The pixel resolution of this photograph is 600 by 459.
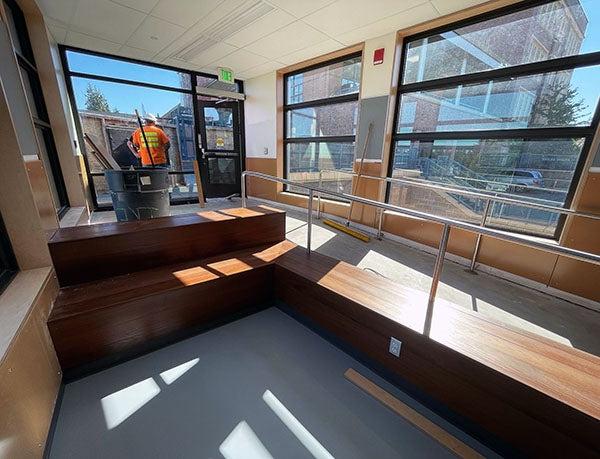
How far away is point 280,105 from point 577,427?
5.40 m

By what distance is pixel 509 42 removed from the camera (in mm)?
2596

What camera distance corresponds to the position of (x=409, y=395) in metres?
1.34

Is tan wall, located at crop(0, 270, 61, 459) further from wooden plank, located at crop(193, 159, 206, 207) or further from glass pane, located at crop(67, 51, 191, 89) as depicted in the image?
glass pane, located at crop(67, 51, 191, 89)

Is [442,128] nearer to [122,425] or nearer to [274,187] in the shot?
[274,187]

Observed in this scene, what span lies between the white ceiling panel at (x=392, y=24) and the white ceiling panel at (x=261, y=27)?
0.82m

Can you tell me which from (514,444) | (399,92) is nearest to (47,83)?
(399,92)

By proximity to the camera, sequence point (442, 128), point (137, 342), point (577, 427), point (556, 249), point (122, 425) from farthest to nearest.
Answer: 1. point (442, 128)
2. point (137, 342)
3. point (122, 425)
4. point (556, 249)
5. point (577, 427)

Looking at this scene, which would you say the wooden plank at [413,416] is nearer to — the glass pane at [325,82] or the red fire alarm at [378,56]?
the red fire alarm at [378,56]

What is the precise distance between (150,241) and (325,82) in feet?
13.1

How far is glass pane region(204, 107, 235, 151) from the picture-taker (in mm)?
5375

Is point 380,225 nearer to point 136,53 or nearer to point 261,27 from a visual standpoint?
point 261,27

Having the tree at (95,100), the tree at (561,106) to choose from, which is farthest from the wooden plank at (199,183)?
the tree at (561,106)

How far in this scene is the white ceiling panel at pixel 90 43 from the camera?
3.44 meters

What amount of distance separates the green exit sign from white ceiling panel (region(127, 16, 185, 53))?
108 cm
